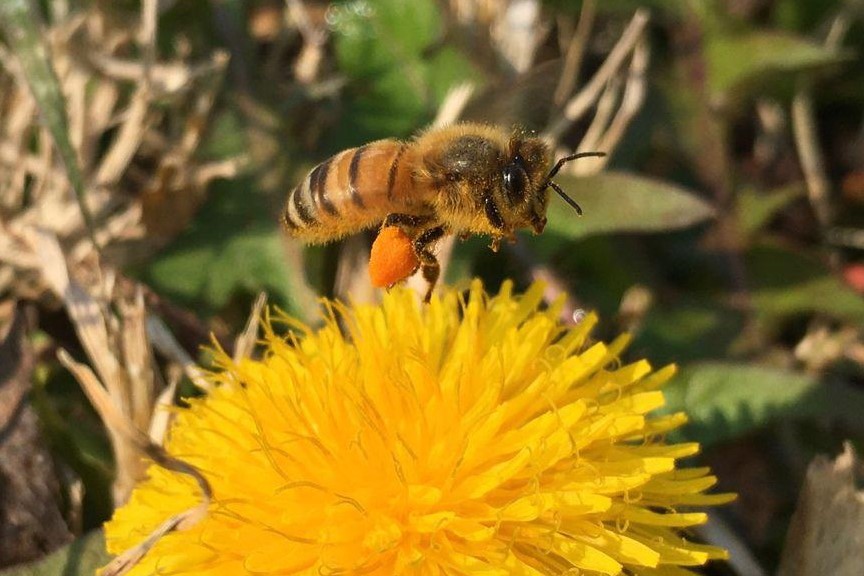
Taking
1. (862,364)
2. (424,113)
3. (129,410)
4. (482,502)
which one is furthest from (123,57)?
(862,364)

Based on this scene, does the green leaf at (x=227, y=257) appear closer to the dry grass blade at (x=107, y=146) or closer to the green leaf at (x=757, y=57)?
the dry grass blade at (x=107, y=146)

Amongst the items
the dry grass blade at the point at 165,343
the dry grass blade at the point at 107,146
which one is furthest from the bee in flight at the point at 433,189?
the dry grass blade at the point at 107,146

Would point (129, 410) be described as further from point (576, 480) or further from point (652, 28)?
point (652, 28)

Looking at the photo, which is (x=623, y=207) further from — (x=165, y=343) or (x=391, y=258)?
(x=165, y=343)

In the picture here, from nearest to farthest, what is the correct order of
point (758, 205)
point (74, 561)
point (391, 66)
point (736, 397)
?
point (74, 561) → point (736, 397) → point (758, 205) → point (391, 66)

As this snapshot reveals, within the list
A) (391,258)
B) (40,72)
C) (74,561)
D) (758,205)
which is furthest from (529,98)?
(74,561)
